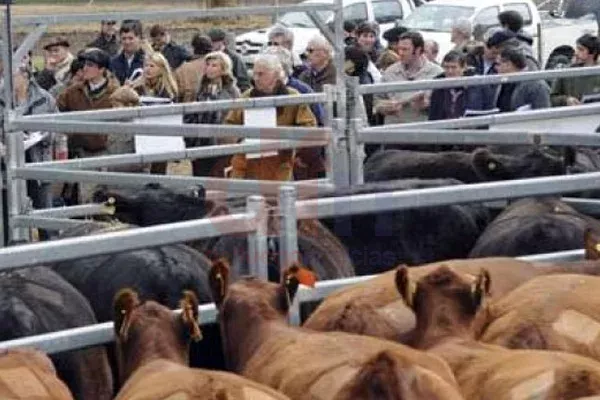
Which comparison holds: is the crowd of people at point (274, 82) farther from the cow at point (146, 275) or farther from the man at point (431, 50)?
the cow at point (146, 275)

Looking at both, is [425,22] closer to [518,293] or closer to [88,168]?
[88,168]

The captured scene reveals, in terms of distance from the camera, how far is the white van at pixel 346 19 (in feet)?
72.9

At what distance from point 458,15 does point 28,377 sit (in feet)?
60.8

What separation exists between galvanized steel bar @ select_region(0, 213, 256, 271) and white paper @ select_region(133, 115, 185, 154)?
14.0ft

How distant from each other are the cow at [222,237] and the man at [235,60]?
4297 mm

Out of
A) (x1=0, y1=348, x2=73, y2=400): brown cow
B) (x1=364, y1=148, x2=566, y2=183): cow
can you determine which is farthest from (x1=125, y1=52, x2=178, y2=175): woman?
(x1=0, y1=348, x2=73, y2=400): brown cow

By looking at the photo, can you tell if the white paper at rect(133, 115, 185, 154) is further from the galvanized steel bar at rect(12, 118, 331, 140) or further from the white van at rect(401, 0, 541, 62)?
the white van at rect(401, 0, 541, 62)

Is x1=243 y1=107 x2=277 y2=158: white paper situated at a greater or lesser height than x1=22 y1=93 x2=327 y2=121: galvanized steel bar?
lesser

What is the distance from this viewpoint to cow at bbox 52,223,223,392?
6.72 m

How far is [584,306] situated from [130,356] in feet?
4.86

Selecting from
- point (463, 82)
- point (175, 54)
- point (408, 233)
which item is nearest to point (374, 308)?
point (408, 233)

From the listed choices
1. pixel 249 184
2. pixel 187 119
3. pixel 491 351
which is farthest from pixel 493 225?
pixel 187 119

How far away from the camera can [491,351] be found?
5191mm

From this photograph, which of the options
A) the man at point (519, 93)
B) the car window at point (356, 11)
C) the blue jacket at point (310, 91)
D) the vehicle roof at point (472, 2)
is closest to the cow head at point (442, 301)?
the blue jacket at point (310, 91)
